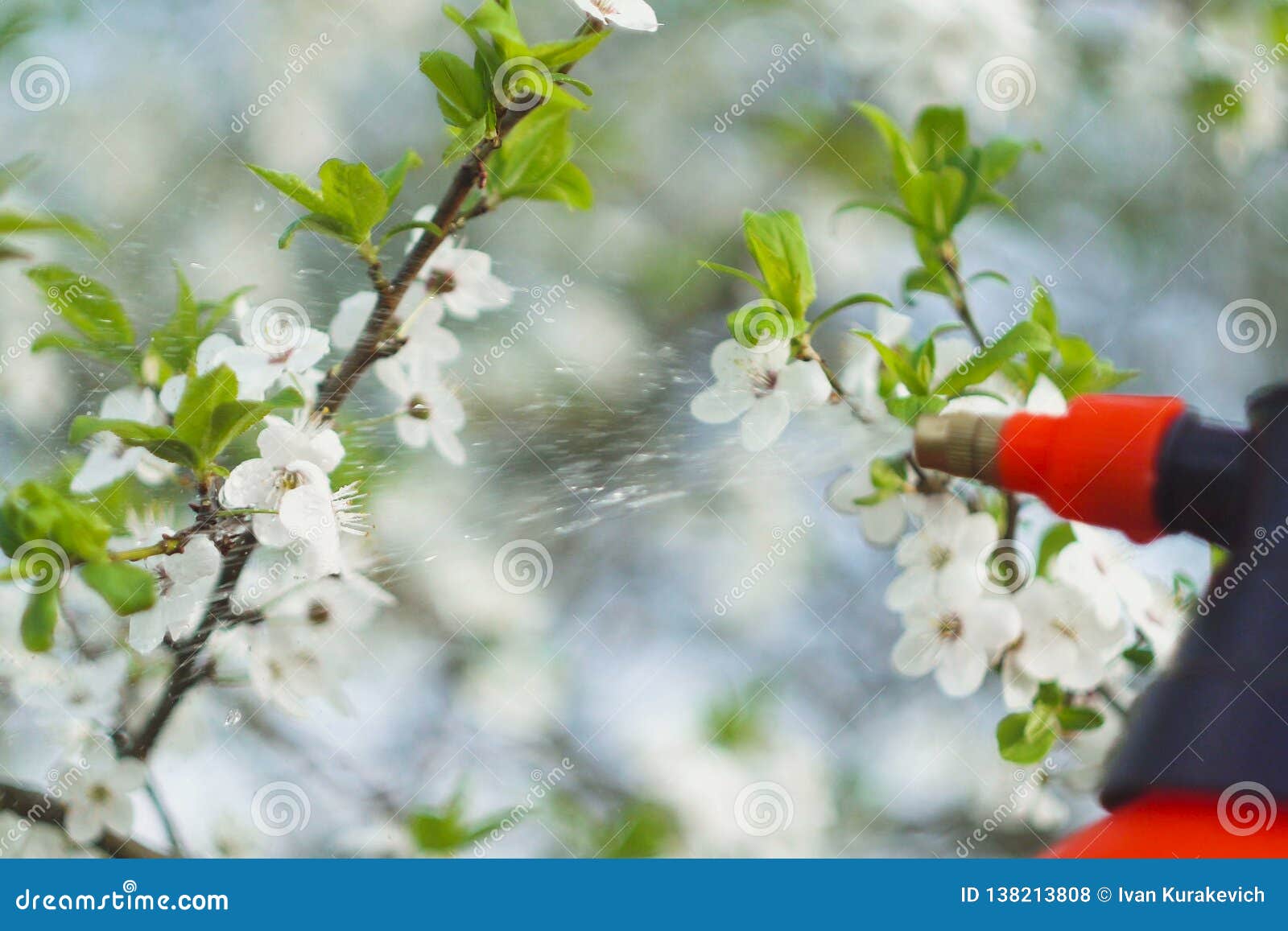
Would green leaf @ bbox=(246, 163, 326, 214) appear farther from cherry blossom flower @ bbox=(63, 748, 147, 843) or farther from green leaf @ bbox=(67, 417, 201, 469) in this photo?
cherry blossom flower @ bbox=(63, 748, 147, 843)

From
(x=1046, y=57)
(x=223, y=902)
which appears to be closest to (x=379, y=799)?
(x=223, y=902)

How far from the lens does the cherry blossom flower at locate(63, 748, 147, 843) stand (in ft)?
1.99

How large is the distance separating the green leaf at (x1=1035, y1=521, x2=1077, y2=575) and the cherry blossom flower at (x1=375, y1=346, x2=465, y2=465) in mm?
362

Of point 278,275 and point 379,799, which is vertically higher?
point 278,275

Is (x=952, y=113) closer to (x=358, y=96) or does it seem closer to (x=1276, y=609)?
(x=1276, y=609)

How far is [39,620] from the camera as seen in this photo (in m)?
0.45

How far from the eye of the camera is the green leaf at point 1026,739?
0.60 m

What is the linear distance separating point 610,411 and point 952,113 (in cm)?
35

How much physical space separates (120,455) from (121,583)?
100mm

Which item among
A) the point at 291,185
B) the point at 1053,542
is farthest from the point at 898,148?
the point at 291,185

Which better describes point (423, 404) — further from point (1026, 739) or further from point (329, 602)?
point (1026, 739)

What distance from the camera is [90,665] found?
62 cm

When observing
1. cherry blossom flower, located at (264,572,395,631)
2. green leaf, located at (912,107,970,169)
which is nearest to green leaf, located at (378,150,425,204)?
cherry blossom flower, located at (264,572,395,631)

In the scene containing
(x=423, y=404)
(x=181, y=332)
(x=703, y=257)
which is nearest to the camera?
(x=181, y=332)
